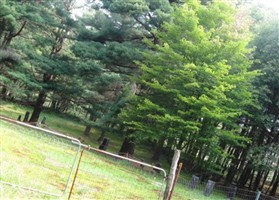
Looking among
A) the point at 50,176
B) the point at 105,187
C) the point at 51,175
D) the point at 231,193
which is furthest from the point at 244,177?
the point at 50,176

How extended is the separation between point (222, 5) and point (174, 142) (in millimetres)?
6919

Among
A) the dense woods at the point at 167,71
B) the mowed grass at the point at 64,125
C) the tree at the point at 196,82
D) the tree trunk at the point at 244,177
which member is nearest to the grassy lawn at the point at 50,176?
the tree at the point at 196,82

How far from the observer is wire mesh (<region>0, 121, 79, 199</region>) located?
6242 millimetres

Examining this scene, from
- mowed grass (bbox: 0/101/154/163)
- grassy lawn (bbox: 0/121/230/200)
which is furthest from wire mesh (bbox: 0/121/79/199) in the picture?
mowed grass (bbox: 0/101/154/163)

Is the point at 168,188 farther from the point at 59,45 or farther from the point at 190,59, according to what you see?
the point at 59,45

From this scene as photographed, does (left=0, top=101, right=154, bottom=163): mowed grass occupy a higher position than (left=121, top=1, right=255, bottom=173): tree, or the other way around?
(left=121, top=1, right=255, bottom=173): tree

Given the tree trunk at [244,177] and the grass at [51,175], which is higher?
the tree trunk at [244,177]

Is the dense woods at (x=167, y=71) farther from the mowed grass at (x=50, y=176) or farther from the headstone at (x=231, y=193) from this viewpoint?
the mowed grass at (x=50, y=176)

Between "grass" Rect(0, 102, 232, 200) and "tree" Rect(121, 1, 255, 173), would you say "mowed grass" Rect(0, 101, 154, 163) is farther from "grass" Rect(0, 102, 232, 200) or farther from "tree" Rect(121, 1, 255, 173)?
"grass" Rect(0, 102, 232, 200)

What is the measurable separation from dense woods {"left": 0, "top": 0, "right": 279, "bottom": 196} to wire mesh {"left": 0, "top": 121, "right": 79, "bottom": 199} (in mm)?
5279

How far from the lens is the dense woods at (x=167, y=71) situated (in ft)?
49.6

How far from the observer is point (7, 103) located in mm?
27297

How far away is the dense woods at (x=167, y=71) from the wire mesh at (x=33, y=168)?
5.28 m

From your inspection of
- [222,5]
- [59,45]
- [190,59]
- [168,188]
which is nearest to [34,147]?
[168,188]
